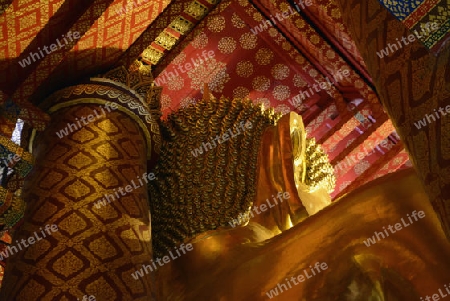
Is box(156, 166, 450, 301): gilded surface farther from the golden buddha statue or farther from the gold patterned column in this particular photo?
the gold patterned column

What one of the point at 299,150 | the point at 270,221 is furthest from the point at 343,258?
the point at 299,150

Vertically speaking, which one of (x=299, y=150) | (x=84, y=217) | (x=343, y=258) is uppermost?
(x=84, y=217)

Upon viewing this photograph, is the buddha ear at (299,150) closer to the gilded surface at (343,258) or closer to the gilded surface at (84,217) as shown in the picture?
the gilded surface at (343,258)

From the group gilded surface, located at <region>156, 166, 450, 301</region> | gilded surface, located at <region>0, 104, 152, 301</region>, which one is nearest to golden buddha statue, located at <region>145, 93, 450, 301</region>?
gilded surface, located at <region>156, 166, 450, 301</region>

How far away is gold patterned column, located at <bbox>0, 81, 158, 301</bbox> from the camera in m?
1.57

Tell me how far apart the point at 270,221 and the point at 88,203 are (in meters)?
0.65

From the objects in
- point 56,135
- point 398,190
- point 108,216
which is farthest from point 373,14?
point 56,135

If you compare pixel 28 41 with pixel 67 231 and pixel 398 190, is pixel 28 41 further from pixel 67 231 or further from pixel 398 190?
pixel 398 190

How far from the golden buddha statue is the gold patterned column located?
0.42 feet

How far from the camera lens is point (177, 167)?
2178 millimetres

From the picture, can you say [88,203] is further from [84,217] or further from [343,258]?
[343,258]

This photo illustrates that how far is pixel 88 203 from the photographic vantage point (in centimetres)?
171

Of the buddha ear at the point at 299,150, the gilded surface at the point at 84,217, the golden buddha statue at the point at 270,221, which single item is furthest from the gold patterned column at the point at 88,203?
the buddha ear at the point at 299,150

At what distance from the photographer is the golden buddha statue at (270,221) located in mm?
1403
